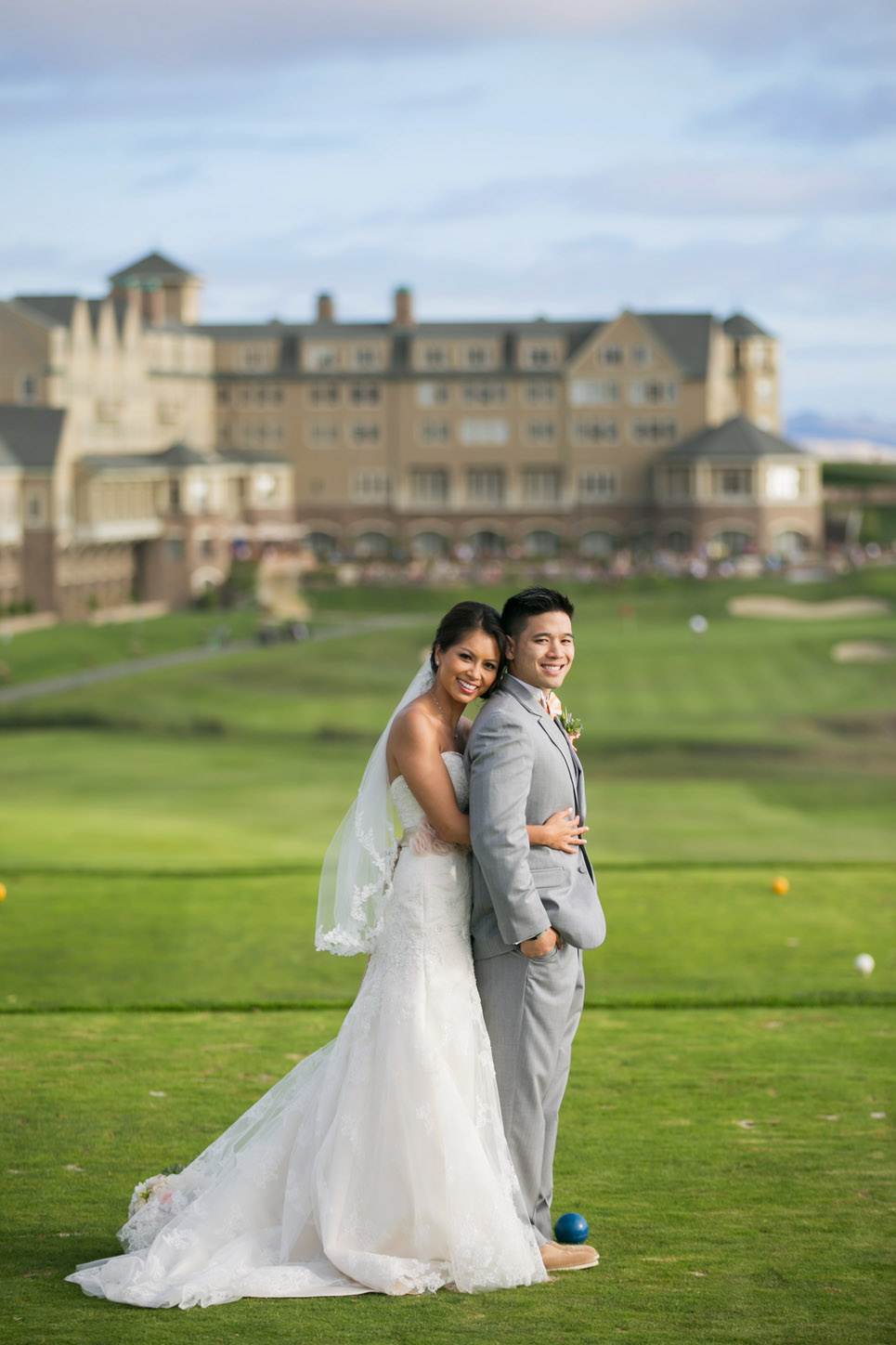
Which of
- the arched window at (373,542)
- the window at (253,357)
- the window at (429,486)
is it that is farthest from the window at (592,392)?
the window at (253,357)

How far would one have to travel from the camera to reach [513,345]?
89438 millimetres

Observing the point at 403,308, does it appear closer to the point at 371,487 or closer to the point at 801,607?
the point at 371,487

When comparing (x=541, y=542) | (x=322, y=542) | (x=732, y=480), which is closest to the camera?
(x=732, y=480)

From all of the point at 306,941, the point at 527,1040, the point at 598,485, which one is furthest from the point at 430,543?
the point at 527,1040

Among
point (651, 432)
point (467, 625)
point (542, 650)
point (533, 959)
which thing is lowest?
point (533, 959)

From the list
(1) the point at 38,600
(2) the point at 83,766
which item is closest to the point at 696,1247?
(2) the point at 83,766

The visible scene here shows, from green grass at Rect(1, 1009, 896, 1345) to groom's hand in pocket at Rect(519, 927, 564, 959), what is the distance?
1.21 meters

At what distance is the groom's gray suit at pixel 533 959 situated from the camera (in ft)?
22.7

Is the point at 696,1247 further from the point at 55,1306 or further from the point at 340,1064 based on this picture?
the point at 55,1306

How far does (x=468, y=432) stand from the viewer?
89375 mm

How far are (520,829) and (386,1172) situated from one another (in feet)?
4.68

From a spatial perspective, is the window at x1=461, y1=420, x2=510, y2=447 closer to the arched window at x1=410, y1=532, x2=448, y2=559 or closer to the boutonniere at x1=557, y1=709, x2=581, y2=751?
the arched window at x1=410, y1=532, x2=448, y2=559

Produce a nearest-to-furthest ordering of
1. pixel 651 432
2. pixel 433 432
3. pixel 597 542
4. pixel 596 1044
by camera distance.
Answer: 1. pixel 596 1044
2. pixel 651 432
3. pixel 597 542
4. pixel 433 432

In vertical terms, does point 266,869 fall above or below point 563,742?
below
